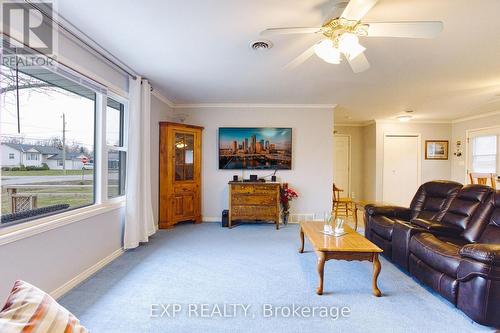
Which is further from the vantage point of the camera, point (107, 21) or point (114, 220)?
point (114, 220)

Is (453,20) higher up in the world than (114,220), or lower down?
higher up

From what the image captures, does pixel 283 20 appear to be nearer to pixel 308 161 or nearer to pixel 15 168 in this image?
pixel 15 168

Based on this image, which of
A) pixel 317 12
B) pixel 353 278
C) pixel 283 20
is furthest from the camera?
pixel 353 278

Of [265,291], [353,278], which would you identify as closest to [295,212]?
[353,278]

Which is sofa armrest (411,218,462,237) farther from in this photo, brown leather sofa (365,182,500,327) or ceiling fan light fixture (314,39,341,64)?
ceiling fan light fixture (314,39,341,64)

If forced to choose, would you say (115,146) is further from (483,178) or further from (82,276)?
(483,178)

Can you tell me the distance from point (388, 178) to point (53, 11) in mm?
7019

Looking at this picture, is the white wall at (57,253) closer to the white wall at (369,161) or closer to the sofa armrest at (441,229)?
the sofa armrest at (441,229)

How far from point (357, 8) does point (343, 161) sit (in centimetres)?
593

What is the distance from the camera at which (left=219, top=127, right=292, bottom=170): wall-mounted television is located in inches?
193

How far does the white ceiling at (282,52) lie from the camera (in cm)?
188

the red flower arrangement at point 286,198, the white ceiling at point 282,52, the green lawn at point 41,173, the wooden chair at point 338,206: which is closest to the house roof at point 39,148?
the green lawn at point 41,173

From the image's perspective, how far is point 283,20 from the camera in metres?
2.02

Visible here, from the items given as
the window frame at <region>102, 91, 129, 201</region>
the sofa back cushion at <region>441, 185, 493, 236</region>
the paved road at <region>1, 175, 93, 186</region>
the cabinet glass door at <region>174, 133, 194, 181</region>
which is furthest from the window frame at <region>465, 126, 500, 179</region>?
the paved road at <region>1, 175, 93, 186</region>
